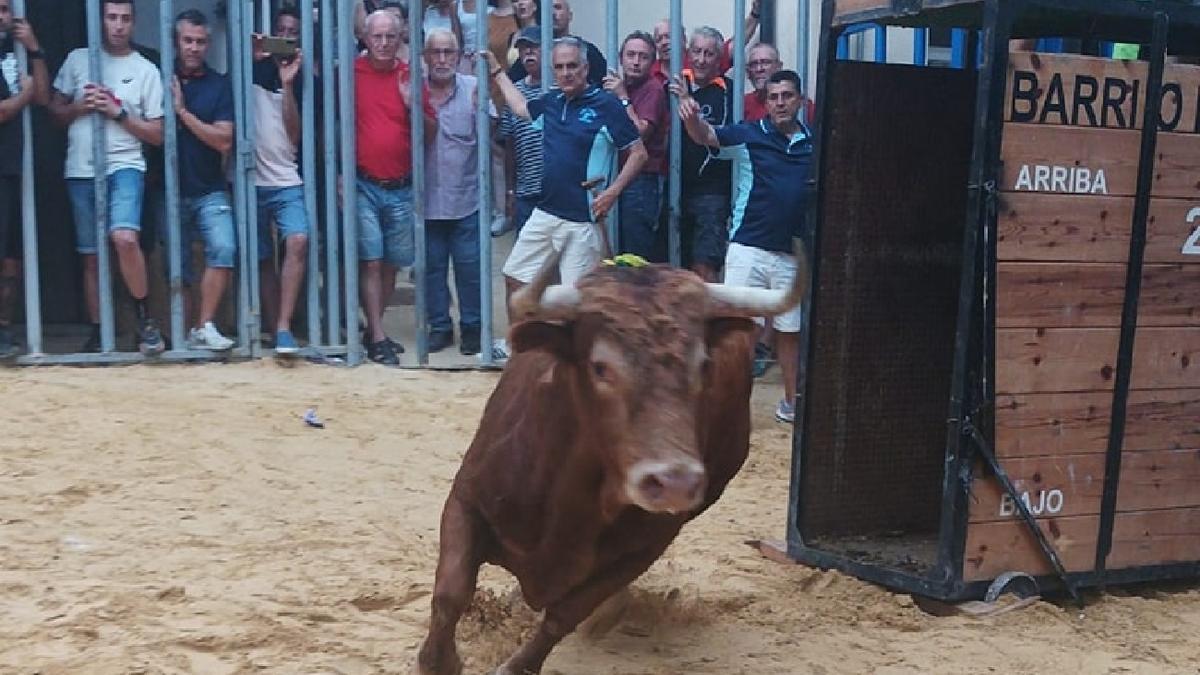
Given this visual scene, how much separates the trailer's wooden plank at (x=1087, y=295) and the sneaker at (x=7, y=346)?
593 cm

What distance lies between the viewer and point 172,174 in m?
8.86

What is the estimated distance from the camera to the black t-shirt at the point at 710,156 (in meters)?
9.40

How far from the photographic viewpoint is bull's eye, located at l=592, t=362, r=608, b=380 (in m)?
3.83

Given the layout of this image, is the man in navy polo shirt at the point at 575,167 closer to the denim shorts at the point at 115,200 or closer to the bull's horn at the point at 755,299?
the denim shorts at the point at 115,200

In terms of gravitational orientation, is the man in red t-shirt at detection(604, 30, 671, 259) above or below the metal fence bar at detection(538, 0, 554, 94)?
below

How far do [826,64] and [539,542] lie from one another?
2.48 m

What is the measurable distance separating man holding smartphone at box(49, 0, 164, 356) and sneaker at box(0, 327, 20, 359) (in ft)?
2.24

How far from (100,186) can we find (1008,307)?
5.64 meters

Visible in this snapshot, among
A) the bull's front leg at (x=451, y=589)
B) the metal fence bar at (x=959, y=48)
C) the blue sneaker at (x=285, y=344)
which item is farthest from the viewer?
the blue sneaker at (x=285, y=344)

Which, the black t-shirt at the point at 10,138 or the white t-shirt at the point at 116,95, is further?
the white t-shirt at the point at 116,95

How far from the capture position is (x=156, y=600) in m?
4.91

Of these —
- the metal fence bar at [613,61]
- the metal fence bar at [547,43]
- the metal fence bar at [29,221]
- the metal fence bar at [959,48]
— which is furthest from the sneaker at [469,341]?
the metal fence bar at [959,48]

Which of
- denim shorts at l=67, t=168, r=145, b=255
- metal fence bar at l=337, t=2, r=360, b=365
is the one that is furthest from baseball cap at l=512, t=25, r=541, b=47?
denim shorts at l=67, t=168, r=145, b=255

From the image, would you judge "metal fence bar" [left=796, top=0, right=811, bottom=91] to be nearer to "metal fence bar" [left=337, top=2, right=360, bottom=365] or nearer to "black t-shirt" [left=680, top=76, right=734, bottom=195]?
"black t-shirt" [left=680, top=76, right=734, bottom=195]
